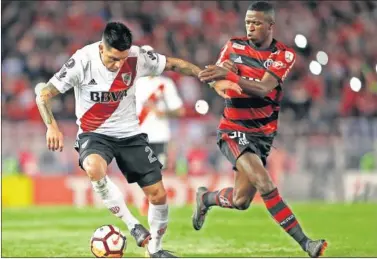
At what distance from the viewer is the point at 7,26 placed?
23.9m

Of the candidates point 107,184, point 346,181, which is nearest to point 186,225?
point 107,184

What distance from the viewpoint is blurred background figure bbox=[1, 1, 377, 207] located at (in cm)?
1912

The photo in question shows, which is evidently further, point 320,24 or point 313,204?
point 320,24

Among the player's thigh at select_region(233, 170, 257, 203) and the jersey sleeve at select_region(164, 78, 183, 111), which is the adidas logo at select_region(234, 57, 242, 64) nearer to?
the player's thigh at select_region(233, 170, 257, 203)

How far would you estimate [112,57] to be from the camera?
888 cm

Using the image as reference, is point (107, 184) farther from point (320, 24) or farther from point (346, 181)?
point (320, 24)

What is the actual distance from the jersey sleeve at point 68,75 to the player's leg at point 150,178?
0.73m

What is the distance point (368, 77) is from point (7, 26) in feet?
27.4

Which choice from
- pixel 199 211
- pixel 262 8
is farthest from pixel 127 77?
pixel 199 211

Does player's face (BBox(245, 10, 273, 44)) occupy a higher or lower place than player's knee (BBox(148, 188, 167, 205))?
higher

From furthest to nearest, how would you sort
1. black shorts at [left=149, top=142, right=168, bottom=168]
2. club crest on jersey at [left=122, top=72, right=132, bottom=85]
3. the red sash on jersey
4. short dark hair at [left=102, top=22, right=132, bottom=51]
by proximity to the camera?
black shorts at [left=149, top=142, right=168, bottom=168] < the red sash on jersey < club crest on jersey at [left=122, top=72, right=132, bottom=85] < short dark hair at [left=102, top=22, right=132, bottom=51]

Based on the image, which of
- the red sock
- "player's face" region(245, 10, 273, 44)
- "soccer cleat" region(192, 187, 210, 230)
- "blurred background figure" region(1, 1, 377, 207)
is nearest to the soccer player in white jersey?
"player's face" region(245, 10, 273, 44)

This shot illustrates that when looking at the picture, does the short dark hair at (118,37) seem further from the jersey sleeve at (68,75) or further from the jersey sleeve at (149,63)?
the jersey sleeve at (149,63)

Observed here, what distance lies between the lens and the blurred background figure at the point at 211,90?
62.7 ft
